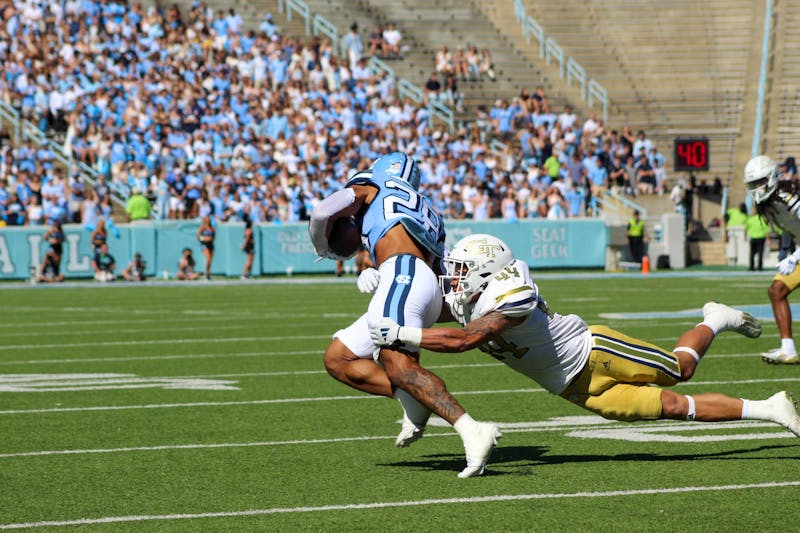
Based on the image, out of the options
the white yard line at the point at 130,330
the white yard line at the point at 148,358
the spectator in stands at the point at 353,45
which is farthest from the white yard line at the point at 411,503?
the spectator in stands at the point at 353,45

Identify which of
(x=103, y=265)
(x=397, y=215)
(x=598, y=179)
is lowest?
(x=103, y=265)

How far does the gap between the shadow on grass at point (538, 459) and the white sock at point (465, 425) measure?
1.12 ft

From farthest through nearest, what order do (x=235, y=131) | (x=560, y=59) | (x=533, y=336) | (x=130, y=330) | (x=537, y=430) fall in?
1. (x=560, y=59)
2. (x=235, y=131)
3. (x=130, y=330)
4. (x=537, y=430)
5. (x=533, y=336)

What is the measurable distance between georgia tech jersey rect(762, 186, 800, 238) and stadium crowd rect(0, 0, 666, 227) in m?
20.5

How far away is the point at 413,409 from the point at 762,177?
543cm

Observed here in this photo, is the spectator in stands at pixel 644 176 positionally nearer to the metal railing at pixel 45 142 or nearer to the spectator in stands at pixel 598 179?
the spectator in stands at pixel 598 179

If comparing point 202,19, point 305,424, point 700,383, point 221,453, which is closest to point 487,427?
point 221,453

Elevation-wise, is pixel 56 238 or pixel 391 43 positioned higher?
pixel 391 43

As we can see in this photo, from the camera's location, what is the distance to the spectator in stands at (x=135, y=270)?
30.0 m

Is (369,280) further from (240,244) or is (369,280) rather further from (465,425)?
(240,244)

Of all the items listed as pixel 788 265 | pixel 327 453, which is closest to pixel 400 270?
pixel 327 453

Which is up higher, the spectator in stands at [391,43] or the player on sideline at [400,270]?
the spectator in stands at [391,43]

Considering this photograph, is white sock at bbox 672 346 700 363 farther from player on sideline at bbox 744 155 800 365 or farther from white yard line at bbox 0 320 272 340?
white yard line at bbox 0 320 272 340

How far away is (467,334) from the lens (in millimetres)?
6680
